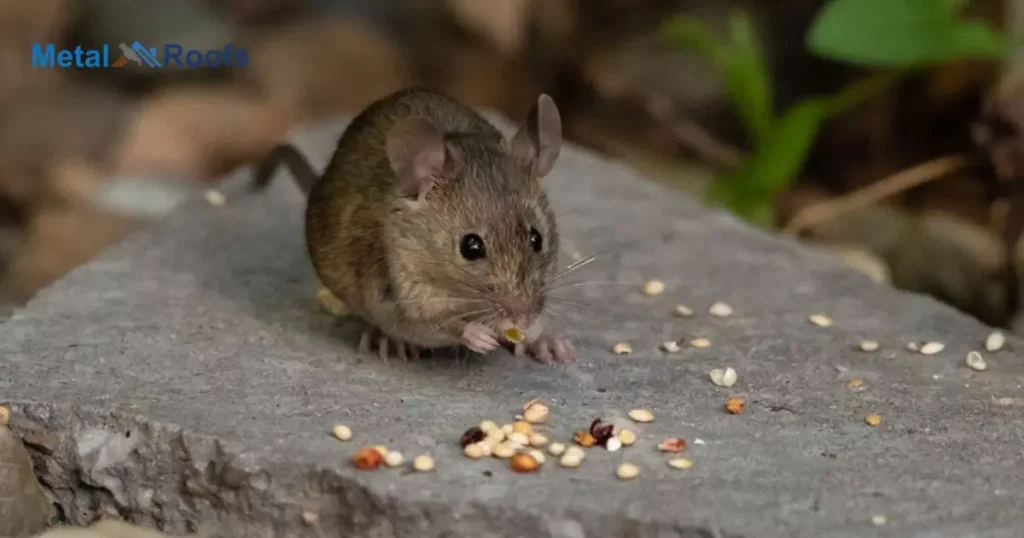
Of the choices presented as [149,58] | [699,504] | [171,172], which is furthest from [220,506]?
[149,58]

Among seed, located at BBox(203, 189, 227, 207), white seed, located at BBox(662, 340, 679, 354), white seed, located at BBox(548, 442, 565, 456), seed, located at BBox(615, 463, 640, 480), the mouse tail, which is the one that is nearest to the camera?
seed, located at BBox(615, 463, 640, 480)

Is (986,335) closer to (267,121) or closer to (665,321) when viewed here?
(665,321)

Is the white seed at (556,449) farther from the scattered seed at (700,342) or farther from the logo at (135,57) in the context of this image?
the logo at (135,57)

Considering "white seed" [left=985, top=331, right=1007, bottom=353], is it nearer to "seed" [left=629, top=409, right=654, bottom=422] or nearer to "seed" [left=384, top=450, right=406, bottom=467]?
"seed" [left=629, top=409, right=654, bottom=422]

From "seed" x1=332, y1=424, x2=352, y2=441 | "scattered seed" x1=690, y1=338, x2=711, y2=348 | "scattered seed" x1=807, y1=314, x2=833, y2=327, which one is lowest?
"seed" x1=332, y1=424, x2=352, y2=441

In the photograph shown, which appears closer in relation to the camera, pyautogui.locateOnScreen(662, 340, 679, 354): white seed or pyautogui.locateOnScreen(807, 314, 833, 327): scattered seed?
pyautogui.locateOnScreen(662, 340, 679, 354): white seed

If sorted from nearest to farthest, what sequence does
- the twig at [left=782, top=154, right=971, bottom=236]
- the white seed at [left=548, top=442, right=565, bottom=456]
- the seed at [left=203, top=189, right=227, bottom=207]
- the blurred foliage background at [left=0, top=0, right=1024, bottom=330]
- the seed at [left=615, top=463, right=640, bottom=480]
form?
the seed at [left=615, top=463, right=640, bottom=480]
the white seed at [left=548, top=442, right=565, bottom=456]
the seed at [left=203, top=189, right=227, bottom=207]
the blurred foliage background at [left=0, top=0, right=1024, bottom=330]
the twig at [left=782, top=154, right=971, bottom=236]

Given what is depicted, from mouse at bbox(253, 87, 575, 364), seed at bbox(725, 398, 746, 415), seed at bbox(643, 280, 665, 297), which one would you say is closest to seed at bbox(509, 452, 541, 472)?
mouse at bbox(253, 87, 575, 364)
